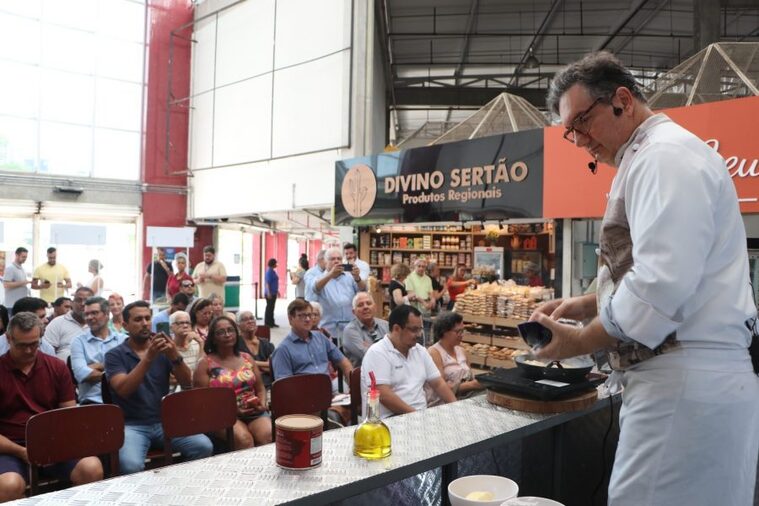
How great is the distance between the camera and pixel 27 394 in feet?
11.0

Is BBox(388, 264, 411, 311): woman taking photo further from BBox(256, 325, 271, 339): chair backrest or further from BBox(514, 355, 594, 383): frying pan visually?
BBox(514, 355, 594, 383): frying pan

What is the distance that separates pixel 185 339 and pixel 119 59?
39.8 ft

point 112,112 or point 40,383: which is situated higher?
point 112,112

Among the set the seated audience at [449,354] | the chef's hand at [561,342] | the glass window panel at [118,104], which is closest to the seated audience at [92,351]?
the seated audience at [449,354]

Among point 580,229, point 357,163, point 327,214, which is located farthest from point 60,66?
point 580,229

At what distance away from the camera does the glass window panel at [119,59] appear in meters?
14.1

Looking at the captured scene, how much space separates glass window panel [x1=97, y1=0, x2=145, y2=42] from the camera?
1403cm

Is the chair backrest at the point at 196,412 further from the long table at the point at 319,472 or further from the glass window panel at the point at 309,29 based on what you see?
the glass window panel at the point at 309,29

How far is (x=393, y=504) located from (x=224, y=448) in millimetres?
1938

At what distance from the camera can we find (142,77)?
14.8m

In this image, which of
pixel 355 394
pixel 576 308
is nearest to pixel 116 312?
pixel 355 394

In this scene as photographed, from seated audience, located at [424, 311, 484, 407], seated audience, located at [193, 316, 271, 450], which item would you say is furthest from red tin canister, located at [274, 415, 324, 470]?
seated audience, located at [424, 311, 484, 407]

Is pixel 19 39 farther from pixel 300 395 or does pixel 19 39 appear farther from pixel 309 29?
pixel 300 395

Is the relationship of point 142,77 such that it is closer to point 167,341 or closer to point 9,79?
point 9,79
